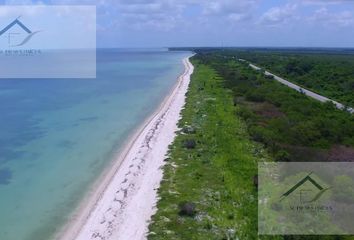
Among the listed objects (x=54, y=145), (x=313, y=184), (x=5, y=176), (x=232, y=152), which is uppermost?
(x=313, y=184)

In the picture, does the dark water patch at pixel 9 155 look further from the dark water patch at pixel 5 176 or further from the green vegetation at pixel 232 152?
the green vegetation at pixel 232 152

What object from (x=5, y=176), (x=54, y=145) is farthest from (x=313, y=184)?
(x=54, y=145)

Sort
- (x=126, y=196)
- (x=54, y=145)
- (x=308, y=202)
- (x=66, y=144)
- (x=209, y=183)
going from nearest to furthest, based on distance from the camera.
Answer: (x=308, y=202) < (x=126, y=196) < (x=209, y=183) < (x=54, y=145) < (x=66, y=144)

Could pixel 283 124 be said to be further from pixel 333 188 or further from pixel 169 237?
pixel 169 237

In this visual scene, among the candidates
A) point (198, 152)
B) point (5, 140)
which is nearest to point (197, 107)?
point (198, 152)

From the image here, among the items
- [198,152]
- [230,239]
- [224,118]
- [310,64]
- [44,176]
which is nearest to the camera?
[230,239]

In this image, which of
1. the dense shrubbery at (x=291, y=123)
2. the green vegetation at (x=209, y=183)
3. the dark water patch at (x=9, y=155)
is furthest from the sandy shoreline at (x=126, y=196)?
the dense shrubbery at (x=291, y=123)

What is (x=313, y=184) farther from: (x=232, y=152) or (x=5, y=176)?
(x=5, y=176)
